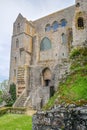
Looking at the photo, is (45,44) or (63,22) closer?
(45,44)

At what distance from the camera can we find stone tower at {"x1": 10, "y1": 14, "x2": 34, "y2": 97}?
5003cm

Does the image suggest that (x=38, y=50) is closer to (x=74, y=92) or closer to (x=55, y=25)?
(x=55, y=25)

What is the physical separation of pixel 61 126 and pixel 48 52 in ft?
150

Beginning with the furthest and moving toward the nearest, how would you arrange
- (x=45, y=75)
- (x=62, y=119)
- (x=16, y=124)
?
1. (x=45, y=75)
2. (x=16, y=124)
3. (x=62, y=119)

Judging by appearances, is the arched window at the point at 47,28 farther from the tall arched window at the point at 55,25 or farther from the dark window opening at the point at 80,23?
the dark window opening at the point at 80,23

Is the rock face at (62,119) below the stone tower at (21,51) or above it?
below

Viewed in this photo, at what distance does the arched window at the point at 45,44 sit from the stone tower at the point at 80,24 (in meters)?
18.7

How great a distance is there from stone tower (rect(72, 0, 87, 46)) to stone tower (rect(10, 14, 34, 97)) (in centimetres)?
1859

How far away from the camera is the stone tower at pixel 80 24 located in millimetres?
33247

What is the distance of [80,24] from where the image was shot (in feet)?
117

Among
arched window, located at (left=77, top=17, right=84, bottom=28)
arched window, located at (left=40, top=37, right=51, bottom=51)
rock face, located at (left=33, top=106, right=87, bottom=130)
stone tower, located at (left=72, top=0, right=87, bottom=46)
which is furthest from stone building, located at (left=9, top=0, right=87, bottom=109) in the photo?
rock face, located at (left=33, top=106, right=87, bottom=130)

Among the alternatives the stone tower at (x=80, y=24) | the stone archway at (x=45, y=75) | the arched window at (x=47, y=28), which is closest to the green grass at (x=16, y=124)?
the stone tower at (x=80, y=24)

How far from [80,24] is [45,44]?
2068 cm

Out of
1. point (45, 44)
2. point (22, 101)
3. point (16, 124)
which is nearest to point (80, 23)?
point (22, 101)
